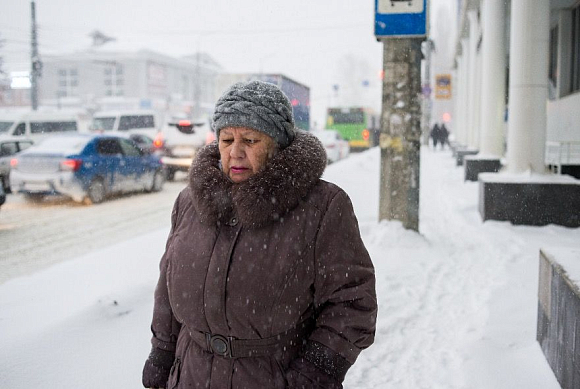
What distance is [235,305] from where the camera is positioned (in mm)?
1910

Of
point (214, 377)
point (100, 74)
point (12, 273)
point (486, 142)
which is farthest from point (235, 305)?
point (100, 74)

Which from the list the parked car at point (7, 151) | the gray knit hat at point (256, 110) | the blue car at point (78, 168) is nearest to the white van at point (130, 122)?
the parked car at point (7, 151)

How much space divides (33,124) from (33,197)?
7.82 meters

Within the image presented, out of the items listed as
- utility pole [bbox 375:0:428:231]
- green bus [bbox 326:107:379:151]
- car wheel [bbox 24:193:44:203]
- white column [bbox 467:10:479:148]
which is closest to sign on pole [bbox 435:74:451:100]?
green bus [bbox 326:107:379:151]

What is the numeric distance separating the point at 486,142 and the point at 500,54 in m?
2.44

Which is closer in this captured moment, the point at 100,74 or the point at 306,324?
the point at 306,324

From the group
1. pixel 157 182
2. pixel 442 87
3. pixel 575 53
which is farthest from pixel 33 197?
pixel 442 87

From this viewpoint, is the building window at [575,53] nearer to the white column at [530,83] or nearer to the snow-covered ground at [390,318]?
the white column at [530,83]

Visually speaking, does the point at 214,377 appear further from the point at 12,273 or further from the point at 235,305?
the point at 12,273

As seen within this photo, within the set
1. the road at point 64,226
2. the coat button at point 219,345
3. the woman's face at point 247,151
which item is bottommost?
the road at point 64,226

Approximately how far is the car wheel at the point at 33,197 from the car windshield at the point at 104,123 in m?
11.7

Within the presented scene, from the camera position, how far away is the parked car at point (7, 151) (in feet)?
47.4

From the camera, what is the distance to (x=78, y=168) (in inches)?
475

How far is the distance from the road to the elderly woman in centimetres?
526
